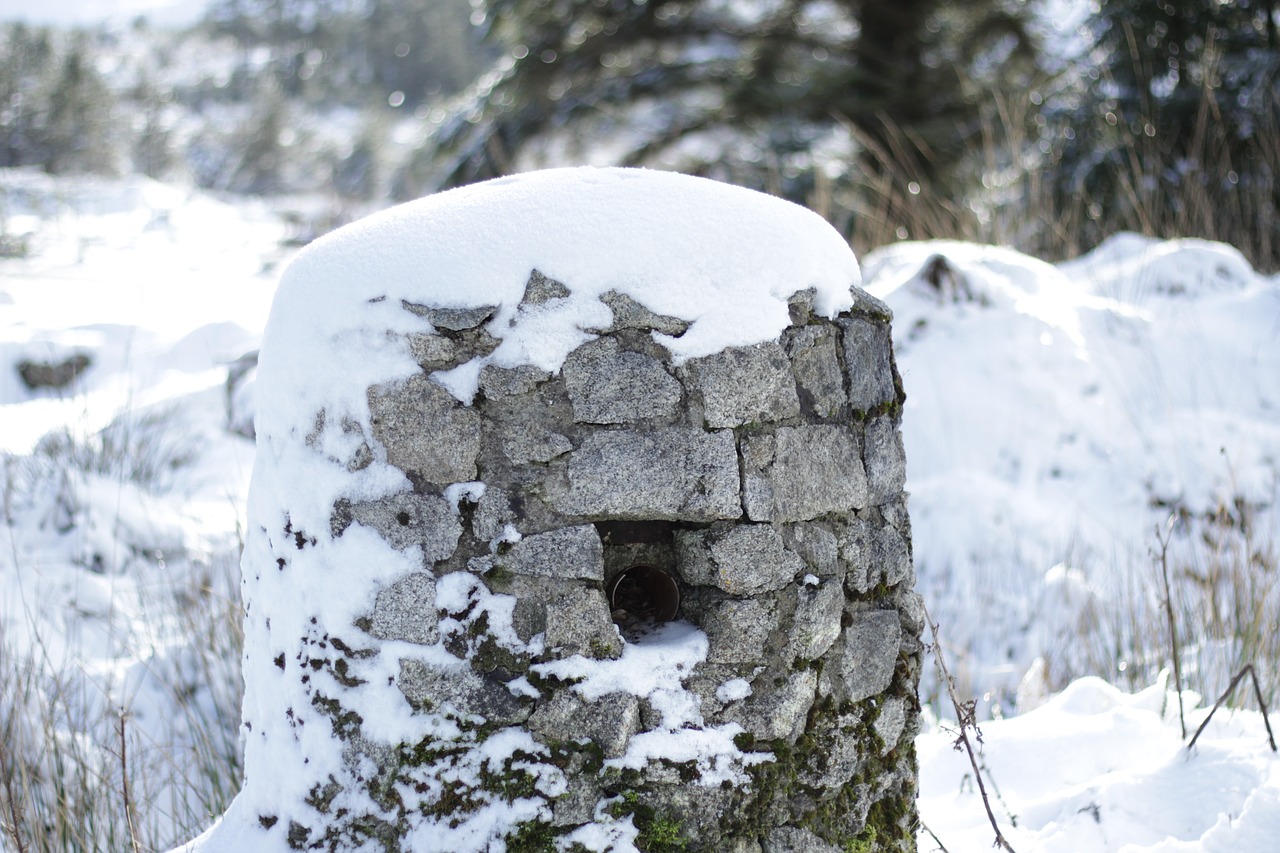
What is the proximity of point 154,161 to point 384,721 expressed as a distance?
24.8 m

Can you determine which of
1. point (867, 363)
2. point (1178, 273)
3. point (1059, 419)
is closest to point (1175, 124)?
point (1178, 273)

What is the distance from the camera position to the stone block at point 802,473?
1885 mm

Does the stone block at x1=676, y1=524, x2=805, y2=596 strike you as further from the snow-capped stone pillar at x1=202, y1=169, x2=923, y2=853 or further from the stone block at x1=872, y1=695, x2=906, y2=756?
the stone block at x1=872, y1=695, x2=906, y2=756

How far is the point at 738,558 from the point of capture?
1865 millimetres

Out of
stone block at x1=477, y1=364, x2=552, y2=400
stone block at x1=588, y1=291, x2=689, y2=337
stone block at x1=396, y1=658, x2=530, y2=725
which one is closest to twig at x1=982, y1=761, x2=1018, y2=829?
stone block at x1=396, y1=658, x2=530, y2=725

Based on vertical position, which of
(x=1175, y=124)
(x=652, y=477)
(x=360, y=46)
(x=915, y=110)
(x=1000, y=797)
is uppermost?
(x=360, y=46)

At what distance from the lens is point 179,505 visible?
16.4 ft

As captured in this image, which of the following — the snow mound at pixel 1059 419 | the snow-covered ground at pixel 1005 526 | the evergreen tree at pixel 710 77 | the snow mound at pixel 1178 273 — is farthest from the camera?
the evergreen tree at pixel 710 77

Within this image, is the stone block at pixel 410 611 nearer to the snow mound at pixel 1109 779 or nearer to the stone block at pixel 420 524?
the stone block at pixel 420 524

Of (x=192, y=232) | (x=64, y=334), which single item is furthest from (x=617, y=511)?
(x=192, y=232)

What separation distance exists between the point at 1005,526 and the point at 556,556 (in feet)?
11.8

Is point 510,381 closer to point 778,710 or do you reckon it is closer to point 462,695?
point 462,695

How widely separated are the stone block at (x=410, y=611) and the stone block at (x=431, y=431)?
19cm

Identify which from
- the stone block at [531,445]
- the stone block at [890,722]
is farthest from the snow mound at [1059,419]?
the stone block at [531,445]
